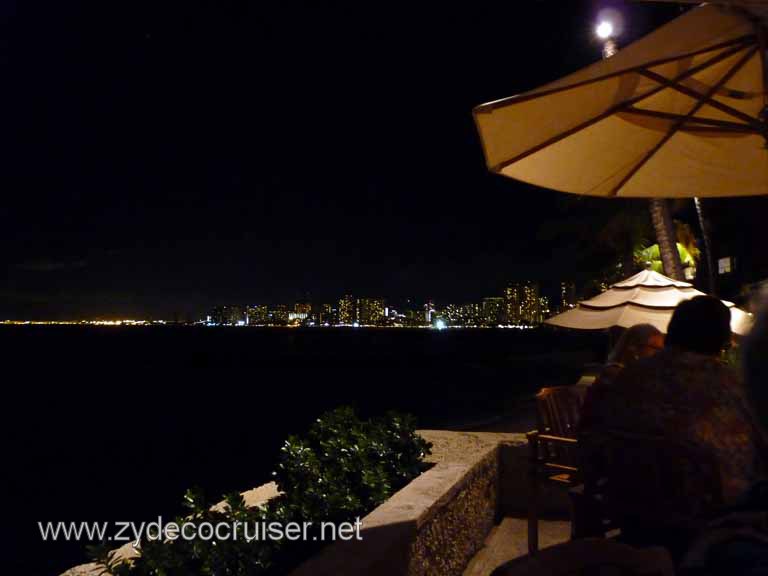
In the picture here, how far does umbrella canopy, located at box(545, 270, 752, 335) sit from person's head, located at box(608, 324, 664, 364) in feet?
5.86

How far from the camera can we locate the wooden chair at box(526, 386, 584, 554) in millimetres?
4066

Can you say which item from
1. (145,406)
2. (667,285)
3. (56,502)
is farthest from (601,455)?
(145,406)

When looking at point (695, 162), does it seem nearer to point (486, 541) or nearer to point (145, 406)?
point (486, 541)

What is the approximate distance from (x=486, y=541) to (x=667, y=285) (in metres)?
3.00

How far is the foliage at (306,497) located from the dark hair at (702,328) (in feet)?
6.78

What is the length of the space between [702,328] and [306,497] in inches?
90.3

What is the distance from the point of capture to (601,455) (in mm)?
2521

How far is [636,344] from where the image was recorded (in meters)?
4.07

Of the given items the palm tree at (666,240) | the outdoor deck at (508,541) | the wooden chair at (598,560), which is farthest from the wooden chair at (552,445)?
the palm tree at (666,240)

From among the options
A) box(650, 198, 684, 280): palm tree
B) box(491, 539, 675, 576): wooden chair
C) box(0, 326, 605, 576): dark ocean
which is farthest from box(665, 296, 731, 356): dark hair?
box(0, 326, 605, 576): dark ocean

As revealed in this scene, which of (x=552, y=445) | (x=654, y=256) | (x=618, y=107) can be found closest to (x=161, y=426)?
(x=654, y=256)

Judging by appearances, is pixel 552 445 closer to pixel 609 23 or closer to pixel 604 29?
pixel 604 29

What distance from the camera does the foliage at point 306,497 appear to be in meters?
2.92

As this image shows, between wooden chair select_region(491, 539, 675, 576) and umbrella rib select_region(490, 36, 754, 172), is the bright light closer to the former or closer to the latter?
umbrella rib select_region(490, 36, 754, 172)
